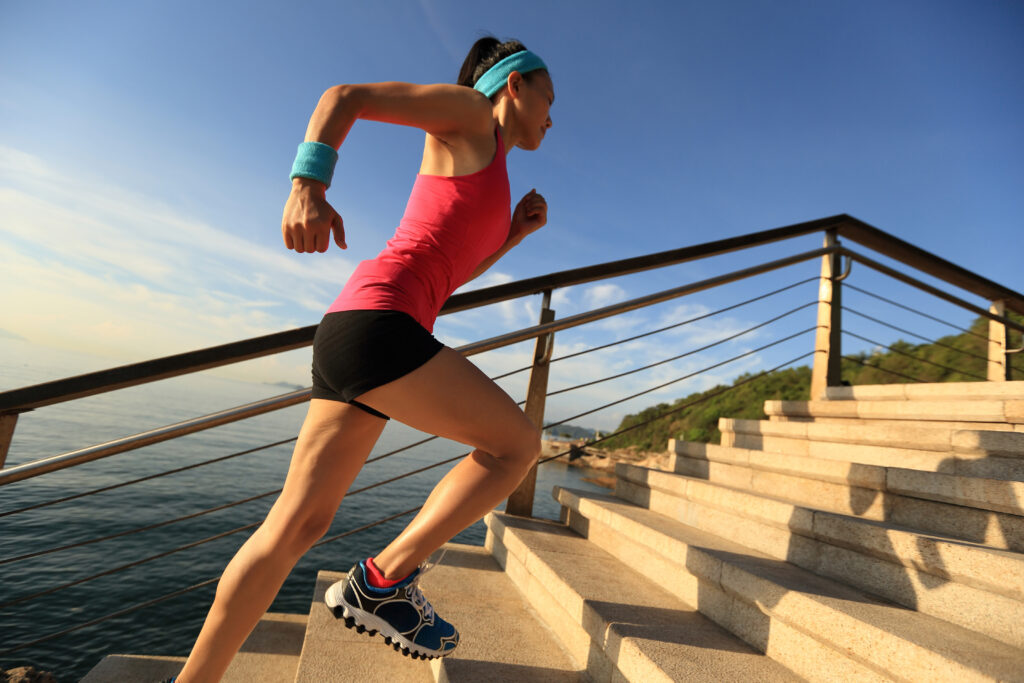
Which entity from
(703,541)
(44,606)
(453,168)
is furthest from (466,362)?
(44,606)

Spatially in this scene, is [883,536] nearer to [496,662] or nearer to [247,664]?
[496,662]

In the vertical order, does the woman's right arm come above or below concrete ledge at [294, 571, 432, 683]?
above

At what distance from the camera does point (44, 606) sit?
362 cm

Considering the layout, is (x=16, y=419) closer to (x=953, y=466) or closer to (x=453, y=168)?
(x=453, y=168)

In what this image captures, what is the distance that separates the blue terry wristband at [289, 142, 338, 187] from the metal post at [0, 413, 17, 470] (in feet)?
3.58

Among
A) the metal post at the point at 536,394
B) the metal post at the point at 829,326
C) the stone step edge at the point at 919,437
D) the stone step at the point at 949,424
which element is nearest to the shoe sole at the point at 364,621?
the metal post at the point at 536,394

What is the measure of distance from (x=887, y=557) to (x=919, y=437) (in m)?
1.03

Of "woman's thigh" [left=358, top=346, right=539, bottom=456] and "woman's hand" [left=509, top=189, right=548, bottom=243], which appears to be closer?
"woman's thigh" [left=358, top=346, right=539, bottom=456]

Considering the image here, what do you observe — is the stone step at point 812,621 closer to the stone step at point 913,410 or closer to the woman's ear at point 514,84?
the woman's ear at point 514,84

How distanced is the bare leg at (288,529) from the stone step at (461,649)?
47cm

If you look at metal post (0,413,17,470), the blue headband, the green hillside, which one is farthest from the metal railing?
the green hillside

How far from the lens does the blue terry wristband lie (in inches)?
34.2

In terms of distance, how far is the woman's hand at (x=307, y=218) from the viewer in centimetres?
84

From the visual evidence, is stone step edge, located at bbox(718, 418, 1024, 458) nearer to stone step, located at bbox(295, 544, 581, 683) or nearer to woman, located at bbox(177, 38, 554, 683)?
stone step, located at bbox(295, 544, 581, 683)
